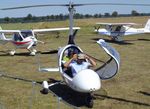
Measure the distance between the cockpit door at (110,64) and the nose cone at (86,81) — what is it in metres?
1.09

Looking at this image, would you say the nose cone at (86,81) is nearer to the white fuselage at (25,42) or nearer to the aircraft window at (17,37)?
the white fuselage at (25,42)

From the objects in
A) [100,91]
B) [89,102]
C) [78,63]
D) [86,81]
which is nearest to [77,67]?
[78,63]

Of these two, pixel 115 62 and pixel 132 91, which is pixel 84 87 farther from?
pixel 132 91

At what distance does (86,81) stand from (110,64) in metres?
1.86

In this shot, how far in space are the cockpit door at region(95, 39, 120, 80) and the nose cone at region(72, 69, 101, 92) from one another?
1089 mm

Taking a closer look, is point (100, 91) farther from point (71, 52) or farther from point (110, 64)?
point (71, 52)

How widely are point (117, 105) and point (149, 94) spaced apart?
5.78ft

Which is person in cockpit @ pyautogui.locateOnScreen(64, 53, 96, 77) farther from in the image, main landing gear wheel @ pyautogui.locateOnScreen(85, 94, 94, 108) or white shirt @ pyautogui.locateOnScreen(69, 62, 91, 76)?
main landing gear wheel @ pyautogui.locateOnScreen(85, 94, 94, 108)

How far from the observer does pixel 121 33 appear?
3475 cm

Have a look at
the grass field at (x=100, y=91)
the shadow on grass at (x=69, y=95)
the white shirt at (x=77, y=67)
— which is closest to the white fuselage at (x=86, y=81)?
the white shirt at (x=77, y=67)

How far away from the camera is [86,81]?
Result: 9844 mm

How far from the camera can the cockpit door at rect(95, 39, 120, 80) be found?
35.3 ft

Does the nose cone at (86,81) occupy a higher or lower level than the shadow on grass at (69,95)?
higher

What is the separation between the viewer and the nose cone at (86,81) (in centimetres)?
978
